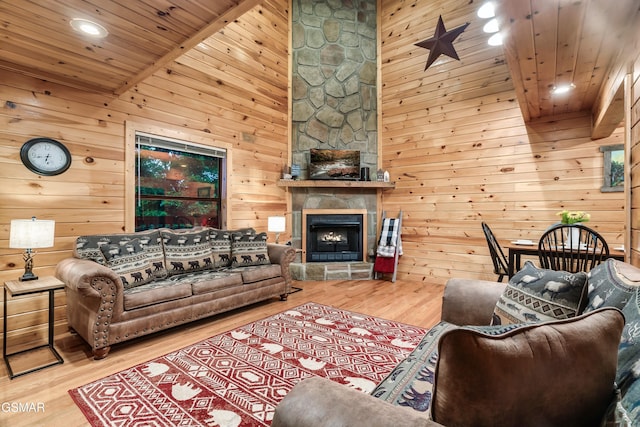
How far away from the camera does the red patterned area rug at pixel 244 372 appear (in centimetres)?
168

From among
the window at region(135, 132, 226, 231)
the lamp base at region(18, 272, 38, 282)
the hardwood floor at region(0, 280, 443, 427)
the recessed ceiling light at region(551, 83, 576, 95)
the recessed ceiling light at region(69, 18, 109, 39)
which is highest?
the recessed ceiling light at region(69, 18, 109, 39)

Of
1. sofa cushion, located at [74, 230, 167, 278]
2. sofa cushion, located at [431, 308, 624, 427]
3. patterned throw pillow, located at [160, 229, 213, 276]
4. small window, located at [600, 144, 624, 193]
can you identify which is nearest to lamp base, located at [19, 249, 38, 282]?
sofa cushion, located at [74, 230, 167, 278]

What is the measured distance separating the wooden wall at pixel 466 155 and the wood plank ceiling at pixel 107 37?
3635 millimetres

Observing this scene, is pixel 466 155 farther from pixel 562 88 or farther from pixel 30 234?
pixel 30 234

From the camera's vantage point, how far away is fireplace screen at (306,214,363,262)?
4.97m

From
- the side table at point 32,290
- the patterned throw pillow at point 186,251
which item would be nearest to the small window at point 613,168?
the patterned throw pillow at point 186,251

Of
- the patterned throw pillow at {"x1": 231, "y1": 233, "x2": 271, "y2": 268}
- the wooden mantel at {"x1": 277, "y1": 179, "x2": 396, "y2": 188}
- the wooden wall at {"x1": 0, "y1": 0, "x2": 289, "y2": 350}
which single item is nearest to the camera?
the wooden wall at {"x1": 0, "y1": 0, "x2": 289, "y2": 350}

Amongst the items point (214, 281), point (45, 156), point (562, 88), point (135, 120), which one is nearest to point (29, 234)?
point (45, 156)

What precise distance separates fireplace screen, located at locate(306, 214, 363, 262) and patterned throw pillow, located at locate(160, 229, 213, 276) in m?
1.91

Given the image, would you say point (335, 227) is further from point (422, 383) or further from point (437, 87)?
point (422, 383)

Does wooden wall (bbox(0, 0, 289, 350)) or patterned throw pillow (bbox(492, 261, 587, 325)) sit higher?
wooden wall (bbox(0, 0, 289, 350))

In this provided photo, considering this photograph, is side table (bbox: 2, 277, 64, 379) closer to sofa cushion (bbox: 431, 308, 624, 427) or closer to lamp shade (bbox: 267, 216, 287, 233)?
lamp shade (bbox: 267, 216, 287, 233)

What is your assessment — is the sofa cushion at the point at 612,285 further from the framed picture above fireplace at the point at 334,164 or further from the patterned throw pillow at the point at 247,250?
the framed picture above fireplace at the point at 334,164

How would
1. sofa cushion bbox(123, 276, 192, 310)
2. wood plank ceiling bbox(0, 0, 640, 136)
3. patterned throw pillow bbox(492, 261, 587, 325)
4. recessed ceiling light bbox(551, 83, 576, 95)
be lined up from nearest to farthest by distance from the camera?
patterned throw pillow bbox(492, 261, 587, 325) → wood plank ceiling bbox(0, 0, 640, 136) → sofa cushion bbox(123, 276, 192, 310) → recessed ceiling light bbox(551, 83, 576, 95)
